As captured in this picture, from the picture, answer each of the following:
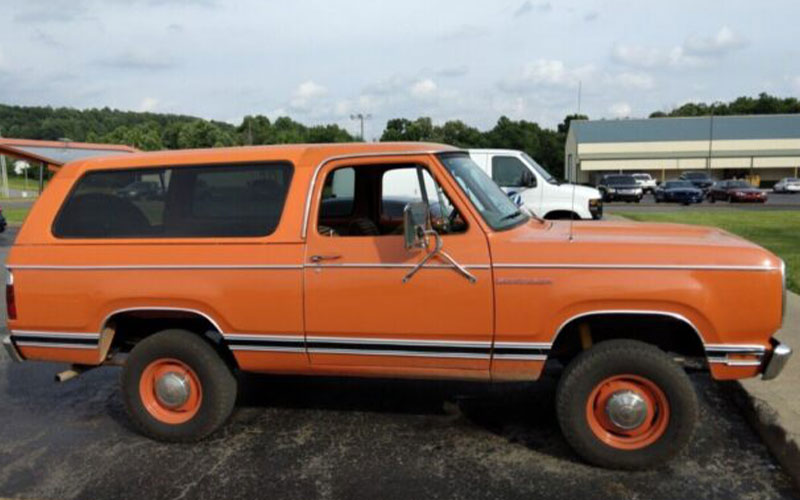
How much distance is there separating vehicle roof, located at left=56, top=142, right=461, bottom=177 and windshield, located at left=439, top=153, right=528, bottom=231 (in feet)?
0.43

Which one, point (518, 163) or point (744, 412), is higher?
point (518, 163)

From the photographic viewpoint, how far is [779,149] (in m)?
60.5

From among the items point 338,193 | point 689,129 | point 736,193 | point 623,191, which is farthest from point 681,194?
point 689,129

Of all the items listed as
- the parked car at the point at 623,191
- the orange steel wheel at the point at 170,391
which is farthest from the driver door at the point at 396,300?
the parked car at the point at 623,191

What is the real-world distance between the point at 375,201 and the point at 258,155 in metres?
1.23

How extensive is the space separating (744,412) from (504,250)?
234 centimetres

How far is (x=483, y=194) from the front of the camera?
4.31 metres

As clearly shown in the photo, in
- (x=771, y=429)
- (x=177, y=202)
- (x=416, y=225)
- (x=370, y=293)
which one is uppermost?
(x=177, y=202)

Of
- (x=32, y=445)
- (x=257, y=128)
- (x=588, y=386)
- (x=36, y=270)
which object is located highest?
(x=257, y=128)

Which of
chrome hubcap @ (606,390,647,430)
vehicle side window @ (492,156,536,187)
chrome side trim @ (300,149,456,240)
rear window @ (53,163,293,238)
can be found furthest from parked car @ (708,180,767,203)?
rear window @ (53,163,293,238)

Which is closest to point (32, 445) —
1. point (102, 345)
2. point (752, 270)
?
point (102, 345)

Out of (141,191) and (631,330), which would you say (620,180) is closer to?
(631,330)

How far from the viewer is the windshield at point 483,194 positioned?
4086 mm

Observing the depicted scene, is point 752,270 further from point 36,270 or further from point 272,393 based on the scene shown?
point 36,270
